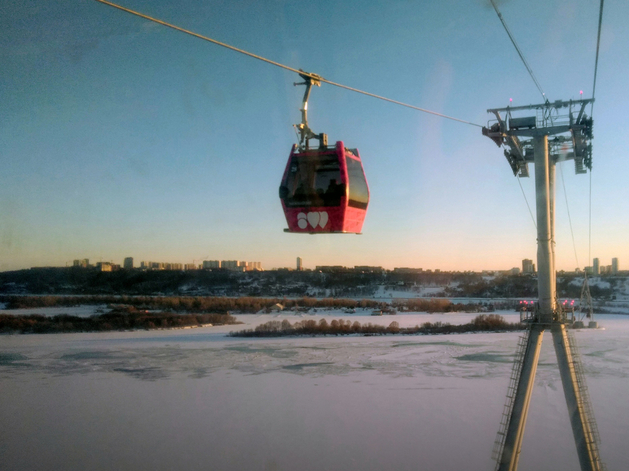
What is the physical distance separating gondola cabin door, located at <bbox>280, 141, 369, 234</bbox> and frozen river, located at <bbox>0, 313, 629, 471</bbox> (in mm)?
5339

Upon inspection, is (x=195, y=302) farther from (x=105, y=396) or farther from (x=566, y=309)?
(x=566, y=309)

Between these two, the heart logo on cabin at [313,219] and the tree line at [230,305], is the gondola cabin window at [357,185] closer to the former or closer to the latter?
the heart logo on cabin at [313,219]

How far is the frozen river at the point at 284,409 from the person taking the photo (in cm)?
892

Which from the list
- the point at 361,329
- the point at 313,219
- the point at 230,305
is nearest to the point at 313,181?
the point at 313,219

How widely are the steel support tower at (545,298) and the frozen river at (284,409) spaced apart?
2.48m

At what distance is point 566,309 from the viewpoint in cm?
688

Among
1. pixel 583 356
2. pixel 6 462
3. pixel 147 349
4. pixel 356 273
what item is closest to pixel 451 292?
pixel 356 273

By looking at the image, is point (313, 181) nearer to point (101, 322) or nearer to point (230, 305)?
point (101, 322)

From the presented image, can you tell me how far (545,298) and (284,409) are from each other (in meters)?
7.46

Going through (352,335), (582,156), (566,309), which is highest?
(582,156)

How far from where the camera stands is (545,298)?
6852 millimetres

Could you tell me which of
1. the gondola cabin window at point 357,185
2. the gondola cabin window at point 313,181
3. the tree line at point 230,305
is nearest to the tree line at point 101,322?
the tree line at point 230,305

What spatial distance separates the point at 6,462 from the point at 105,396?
403cm

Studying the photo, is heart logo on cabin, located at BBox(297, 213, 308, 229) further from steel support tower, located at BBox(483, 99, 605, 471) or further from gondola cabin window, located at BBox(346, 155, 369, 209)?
steel support tower, located at BBox(483, 99, 605, 471)
